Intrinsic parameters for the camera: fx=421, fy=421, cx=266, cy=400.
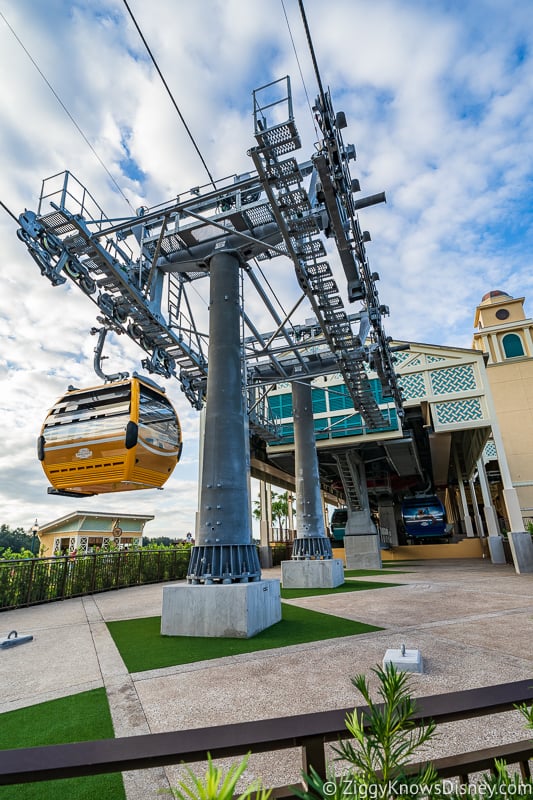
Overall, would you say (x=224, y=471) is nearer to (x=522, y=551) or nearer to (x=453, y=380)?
(x=522, y=551)

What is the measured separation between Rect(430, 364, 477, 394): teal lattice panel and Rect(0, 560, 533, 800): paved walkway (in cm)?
1528

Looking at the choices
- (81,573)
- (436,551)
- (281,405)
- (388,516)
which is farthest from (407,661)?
(388,516)

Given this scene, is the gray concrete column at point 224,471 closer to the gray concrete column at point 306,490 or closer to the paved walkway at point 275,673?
the paved walkway at point 275,673

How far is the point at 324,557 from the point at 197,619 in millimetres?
8388

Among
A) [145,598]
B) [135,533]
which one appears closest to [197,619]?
[145,598]

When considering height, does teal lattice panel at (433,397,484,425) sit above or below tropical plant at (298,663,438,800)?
above

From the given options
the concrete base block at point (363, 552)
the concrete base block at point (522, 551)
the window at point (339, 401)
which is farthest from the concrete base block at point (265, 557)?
the concrete base block at point (522, 551)

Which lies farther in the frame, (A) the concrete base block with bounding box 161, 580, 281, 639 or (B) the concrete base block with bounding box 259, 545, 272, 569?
(B) the concrete base block with bounding box 259, 545, 272, 569

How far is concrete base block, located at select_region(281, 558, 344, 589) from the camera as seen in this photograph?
1443cm

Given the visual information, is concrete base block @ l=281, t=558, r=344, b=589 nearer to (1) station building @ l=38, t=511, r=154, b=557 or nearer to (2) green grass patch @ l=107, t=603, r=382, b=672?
(2) green grass patch @ l=107, t=603, r=382, b=672

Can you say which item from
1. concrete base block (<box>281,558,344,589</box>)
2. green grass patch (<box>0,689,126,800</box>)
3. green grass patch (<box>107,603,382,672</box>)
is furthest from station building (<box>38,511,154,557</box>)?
green grass patch (<box>0,689,126,800</box>)

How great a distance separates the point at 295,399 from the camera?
57.8ft

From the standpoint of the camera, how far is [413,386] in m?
24.0

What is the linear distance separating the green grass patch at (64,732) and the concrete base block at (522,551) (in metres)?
18.0
